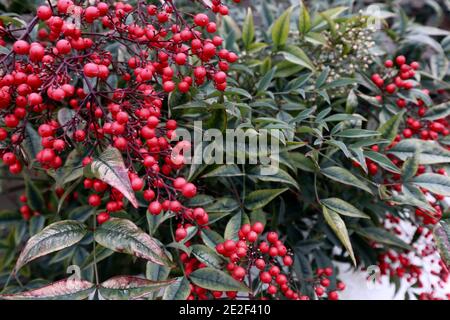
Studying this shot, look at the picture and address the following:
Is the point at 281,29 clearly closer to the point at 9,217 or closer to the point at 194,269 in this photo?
the point at 194,269

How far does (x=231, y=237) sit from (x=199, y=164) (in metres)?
0.11

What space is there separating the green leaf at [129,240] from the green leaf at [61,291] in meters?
0.06

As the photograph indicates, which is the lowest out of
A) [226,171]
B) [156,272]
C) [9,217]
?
[9,217]

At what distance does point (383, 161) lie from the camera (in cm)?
64

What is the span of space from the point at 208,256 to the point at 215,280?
37 mm

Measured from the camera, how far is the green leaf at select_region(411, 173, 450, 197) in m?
0.63

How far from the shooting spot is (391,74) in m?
0.83

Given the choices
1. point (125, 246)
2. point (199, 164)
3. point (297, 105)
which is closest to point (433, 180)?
point (297, 105)

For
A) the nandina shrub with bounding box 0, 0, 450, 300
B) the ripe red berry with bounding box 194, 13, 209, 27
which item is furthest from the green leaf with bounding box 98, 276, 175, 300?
the ripe red berry with bounding box 194, 13, 209, 27

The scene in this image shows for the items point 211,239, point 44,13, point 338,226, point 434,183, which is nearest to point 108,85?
point 44,13

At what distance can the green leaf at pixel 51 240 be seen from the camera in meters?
0.51

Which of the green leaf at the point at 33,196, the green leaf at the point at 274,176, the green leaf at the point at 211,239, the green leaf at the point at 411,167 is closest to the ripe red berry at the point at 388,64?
the green leaf at the point at 411,167
